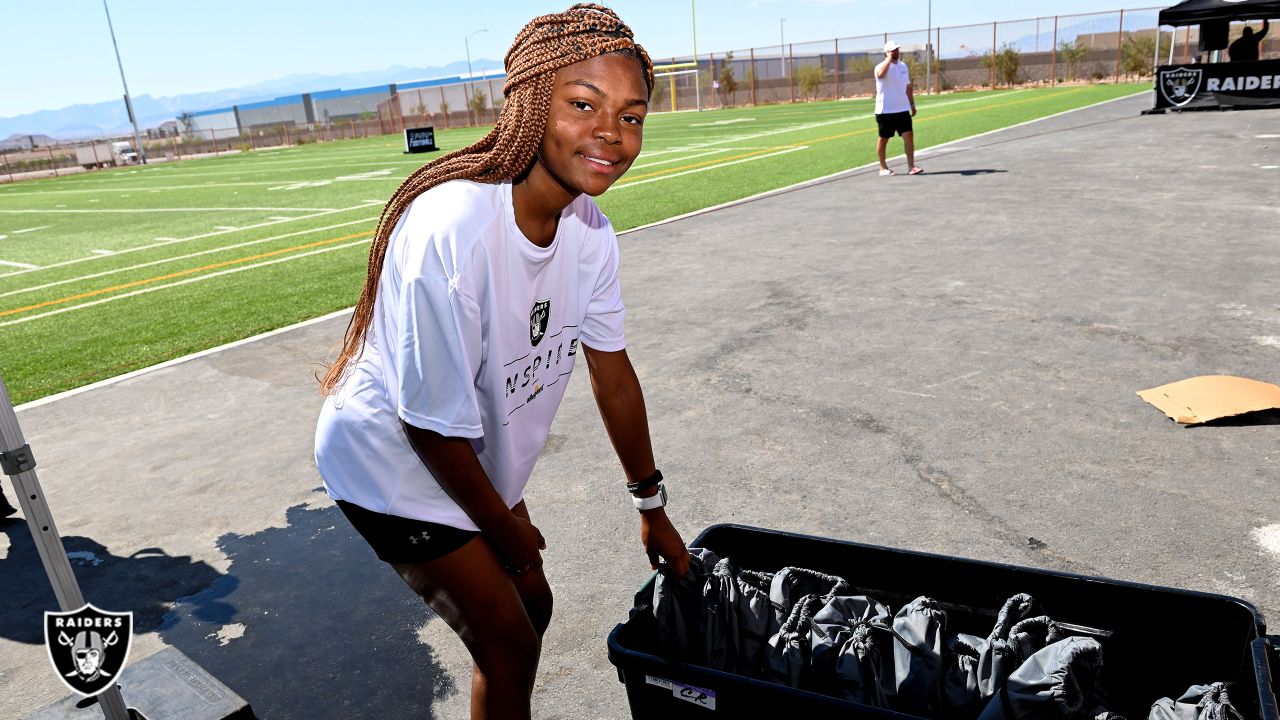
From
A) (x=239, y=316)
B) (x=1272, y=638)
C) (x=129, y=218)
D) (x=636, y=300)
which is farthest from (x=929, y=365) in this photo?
(x=129, y=218)

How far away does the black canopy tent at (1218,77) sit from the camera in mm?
21859

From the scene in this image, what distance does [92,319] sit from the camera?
386 inches

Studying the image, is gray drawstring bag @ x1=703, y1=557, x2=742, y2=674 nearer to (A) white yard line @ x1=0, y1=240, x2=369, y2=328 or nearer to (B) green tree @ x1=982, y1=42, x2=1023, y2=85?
(A) white yard line @ x1=0, y1=240, x2=369, y2=328

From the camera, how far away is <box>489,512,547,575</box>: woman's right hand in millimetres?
2160

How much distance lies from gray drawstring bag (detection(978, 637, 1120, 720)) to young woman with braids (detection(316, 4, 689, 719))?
115 cm

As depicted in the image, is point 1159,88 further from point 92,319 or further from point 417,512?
point 417,512

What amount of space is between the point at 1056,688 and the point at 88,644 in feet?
6.75

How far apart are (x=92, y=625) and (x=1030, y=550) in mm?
3396

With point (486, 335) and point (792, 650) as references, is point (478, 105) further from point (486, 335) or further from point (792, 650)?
point (792, 650)

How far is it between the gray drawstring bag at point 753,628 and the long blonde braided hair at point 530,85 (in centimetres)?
130

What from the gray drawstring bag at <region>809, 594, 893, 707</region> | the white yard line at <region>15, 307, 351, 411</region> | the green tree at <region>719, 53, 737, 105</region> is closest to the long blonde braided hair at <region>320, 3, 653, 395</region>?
the gray drawstring bag at <region>809, 594, 893, 707</region>

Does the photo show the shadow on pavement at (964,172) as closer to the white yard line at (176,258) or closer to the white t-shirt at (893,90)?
the white t-shirt at (893,90)

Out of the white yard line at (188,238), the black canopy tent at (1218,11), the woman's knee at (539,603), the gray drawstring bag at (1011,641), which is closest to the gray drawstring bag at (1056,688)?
the gray drawstring bag at (1011,641)

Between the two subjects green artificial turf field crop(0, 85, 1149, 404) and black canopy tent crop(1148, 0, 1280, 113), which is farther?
black canopy tent crop(1148, 0, 1280, 113)
